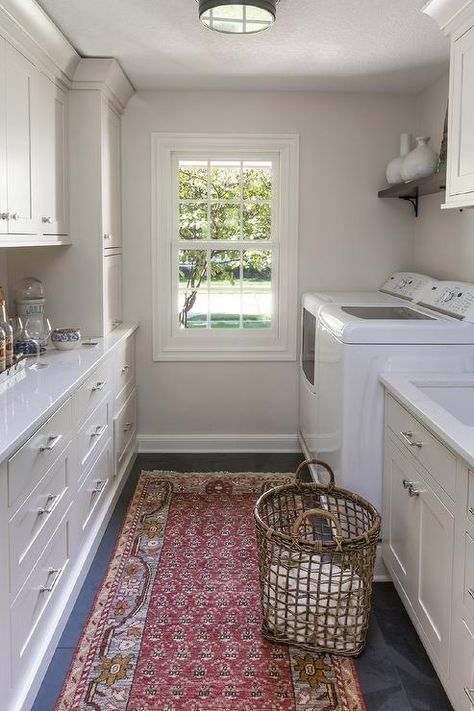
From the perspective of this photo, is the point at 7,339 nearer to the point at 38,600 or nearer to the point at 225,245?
the point at 38,600

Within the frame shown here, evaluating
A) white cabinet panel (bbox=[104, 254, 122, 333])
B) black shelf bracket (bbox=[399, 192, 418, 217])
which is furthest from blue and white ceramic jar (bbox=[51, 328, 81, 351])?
black shelf bracket (bbox=[399, 192, 418, 217])

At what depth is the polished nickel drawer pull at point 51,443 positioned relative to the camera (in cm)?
214

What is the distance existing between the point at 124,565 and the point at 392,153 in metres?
2.83

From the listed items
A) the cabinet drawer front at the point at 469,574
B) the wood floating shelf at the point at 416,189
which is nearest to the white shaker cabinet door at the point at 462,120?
the wood floating shelf at the point at 416,189

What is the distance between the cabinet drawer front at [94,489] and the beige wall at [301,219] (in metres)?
1.06

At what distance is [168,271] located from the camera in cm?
431

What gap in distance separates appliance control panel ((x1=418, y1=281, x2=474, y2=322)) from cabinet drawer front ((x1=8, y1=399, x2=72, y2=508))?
1658mm

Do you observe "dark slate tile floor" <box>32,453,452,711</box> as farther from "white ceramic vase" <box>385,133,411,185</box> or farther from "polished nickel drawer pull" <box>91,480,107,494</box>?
"white ceramic vase" <box>385,133,411,185</box>

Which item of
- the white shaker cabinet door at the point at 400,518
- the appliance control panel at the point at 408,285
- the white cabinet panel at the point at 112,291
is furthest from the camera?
the white cabinet panel at the point at 112,291

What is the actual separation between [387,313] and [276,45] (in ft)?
4.41

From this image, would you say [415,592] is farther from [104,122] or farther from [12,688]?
[104,122]

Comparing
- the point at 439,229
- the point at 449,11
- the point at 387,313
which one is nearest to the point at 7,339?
the point at 387,313

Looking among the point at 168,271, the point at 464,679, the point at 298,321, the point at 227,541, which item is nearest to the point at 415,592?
the point at 464,679

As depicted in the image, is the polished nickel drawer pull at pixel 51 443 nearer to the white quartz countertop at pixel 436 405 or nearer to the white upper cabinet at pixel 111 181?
the white quartz countertop at pixel 436 405
